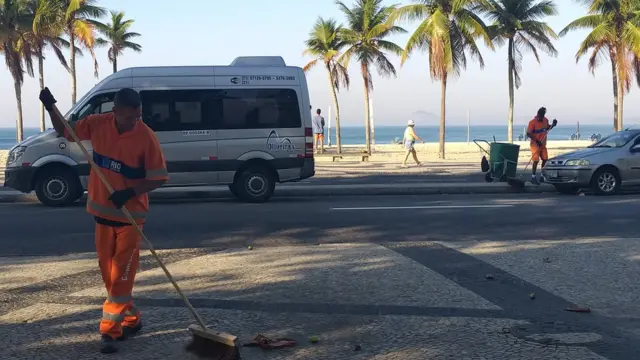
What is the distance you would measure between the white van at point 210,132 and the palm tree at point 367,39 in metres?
19.4

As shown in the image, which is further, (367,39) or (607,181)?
(367,39)

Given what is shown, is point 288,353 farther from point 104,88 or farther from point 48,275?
point 104,88

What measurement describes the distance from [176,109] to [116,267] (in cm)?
861

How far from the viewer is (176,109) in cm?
1320

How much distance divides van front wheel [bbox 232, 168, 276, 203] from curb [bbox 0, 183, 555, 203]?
1.35m

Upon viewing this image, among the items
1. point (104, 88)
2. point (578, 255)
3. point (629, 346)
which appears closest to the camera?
point (629, 346)

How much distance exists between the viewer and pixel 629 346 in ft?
16.5

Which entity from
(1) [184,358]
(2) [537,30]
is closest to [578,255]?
(1) [184,358]

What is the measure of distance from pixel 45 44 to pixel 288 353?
37.1 metres

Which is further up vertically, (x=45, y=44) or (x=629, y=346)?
(x=45, y=44)

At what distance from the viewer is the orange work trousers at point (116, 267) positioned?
4898 millimetres

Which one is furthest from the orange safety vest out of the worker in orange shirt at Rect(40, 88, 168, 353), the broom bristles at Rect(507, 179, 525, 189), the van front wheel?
the broom bristles at Rect(507, 179, 525, 189)

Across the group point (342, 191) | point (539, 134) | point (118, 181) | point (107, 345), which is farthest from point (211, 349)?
point (539, 134)

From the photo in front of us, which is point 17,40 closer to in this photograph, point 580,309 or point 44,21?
point 44,21
